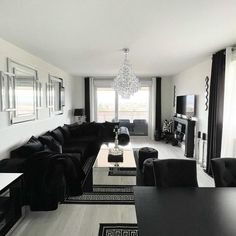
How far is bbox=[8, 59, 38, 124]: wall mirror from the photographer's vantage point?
3.54 m

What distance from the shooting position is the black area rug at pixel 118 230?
7.84 ft

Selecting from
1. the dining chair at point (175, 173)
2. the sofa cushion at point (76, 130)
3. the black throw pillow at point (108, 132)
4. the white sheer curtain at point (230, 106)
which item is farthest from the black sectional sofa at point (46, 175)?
the black throw pillow at point (108, 132)

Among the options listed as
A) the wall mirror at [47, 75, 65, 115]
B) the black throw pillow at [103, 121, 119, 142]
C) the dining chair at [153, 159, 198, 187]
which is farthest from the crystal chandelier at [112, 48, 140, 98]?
the dining chair at [153, 159, 198, 187]

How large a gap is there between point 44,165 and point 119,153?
1726 millimetres

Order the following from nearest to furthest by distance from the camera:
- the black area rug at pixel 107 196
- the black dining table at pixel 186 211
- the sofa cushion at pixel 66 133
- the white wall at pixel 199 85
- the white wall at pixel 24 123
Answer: the black dining table at pixel 186 211, the black area rug at pixel 107 196, the white wall at pixel 24 123, the white wall at pixel 199 85, the sofa cushion at pixel 66 133

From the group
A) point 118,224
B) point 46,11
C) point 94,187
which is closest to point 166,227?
point 118,224

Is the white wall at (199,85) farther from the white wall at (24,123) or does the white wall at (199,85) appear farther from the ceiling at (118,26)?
the white wall at (24,123)

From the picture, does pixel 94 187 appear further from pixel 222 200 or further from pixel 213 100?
pixel 213 100

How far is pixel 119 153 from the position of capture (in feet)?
13.4

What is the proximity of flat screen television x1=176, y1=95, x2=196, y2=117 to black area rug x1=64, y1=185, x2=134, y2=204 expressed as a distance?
299cm

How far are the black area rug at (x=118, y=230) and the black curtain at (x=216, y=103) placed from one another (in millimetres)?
2403

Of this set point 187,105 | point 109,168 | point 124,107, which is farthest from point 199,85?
point 124,107

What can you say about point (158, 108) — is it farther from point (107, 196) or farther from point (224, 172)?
point (224, 172)

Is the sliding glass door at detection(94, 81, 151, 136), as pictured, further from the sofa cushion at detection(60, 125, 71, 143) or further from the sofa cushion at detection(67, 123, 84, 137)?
the sofa cushion at detection(60, 125, 71, 143)
